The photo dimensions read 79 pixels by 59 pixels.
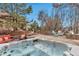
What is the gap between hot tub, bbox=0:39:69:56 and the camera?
4.17 feet

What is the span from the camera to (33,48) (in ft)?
4.21

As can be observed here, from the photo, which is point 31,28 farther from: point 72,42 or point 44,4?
point 72,42

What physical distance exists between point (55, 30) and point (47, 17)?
0.40 ft

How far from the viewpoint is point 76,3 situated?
4.20ft

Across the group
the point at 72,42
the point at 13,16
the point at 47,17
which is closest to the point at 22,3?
the point at 13,16

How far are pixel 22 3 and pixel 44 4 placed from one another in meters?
0.17

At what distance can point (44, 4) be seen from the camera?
1284 mm

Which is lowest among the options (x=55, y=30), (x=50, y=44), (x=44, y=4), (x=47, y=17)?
(x=50, y=44)

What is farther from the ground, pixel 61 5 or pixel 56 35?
pixel 61 5

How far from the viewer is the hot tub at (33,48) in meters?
1.27

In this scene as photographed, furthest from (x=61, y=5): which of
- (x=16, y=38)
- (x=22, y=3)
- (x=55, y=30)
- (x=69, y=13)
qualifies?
(x=16, y=38)

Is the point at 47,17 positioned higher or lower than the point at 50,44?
higher

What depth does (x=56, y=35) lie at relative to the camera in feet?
4.22

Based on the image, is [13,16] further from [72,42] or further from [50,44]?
[72,42]
